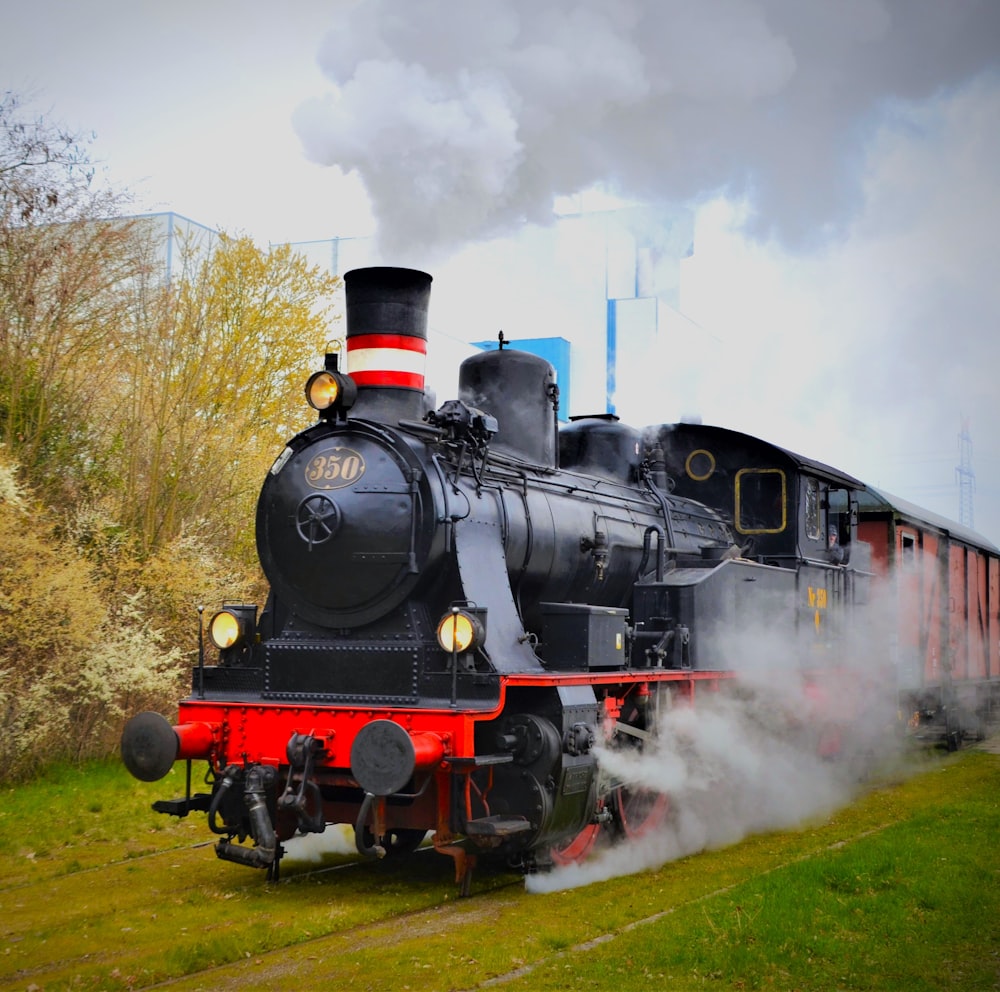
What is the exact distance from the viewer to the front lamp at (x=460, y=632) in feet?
22.1

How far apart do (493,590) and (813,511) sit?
215 inches

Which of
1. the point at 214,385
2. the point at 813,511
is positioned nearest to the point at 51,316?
the point at 214,385

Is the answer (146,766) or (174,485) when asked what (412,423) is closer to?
(146,766)

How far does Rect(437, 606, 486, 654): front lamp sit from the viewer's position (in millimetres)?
6750

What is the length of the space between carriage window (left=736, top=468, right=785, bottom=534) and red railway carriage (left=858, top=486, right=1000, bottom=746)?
102 inches

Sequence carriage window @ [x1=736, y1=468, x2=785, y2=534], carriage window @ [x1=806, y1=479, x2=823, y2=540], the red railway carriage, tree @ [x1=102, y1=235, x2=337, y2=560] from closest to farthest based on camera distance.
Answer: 1. carriage window @ [x1=736, y1=468, x2=785, y2=534]
2. carriage window @ [x1=806, y1=479, x2=823, y2=540]
3. tree @ [x1=102, y1=235, x2=337, y2=560]
4. the red railway carriage

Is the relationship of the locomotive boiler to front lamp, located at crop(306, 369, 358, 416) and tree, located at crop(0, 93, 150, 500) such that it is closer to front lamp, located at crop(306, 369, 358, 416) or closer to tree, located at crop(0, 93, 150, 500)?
front lamp, located at crop(306, 369, 358, 416)

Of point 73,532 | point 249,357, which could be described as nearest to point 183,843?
point 73,532

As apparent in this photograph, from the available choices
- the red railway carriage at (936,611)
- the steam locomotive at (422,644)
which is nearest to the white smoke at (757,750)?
the steam locomotive at (422,644)

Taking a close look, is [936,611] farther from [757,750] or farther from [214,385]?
[214,385]

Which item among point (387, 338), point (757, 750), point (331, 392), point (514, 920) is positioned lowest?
point (514, 920)

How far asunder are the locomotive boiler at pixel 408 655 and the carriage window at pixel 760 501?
3.26 m

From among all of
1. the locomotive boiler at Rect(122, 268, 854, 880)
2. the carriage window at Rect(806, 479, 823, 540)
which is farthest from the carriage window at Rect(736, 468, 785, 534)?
the locomotive boiler at Rect(122, 268, 854, 880)

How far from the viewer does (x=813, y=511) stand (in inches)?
467
